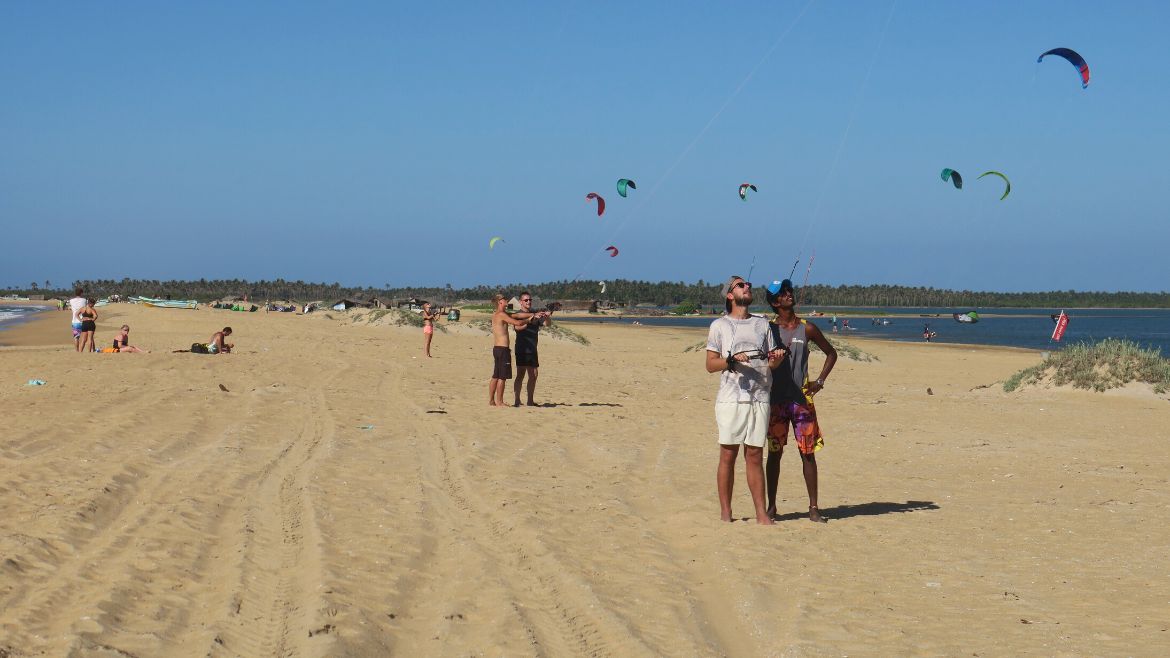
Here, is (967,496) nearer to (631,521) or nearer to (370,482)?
(631,521)

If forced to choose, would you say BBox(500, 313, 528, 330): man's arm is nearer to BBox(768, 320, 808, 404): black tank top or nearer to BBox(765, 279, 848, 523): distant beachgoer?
BBox(765, 279, 848, 523): distant beachgoer

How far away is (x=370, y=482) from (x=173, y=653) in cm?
418

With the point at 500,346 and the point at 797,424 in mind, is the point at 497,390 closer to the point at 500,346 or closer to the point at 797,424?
the point at 500,346

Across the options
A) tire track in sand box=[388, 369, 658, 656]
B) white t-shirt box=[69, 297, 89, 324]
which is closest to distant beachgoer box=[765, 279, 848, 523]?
tire track in sand box=[388, 369, 658, 656]

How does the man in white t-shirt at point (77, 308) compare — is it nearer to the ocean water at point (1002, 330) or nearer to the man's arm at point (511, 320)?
the man's arm at point (511, 320)

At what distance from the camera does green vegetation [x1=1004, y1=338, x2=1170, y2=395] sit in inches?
726

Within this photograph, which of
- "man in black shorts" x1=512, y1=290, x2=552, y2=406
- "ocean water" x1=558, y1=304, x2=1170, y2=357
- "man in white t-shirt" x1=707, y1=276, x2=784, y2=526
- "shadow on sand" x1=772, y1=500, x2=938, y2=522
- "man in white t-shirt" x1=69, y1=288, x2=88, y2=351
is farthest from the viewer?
"ocean water" x1=558, y1=304, x2=1170, y2=357

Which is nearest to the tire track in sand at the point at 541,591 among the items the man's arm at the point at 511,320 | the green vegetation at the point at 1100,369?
the man's arm at the point at 511,320

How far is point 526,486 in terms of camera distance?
8.66m

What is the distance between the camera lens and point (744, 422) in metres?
7.05

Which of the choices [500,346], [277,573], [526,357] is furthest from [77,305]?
[277,573]

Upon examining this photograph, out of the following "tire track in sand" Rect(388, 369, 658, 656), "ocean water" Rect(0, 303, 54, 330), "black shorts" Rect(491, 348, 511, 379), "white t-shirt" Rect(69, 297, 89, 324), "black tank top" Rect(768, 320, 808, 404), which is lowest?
"ocean water" Rect(0, 303, 54, 330)

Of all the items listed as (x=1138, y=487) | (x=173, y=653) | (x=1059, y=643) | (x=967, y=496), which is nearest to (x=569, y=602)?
(x=173, y=653)

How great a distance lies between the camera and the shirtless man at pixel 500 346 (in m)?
14.1
